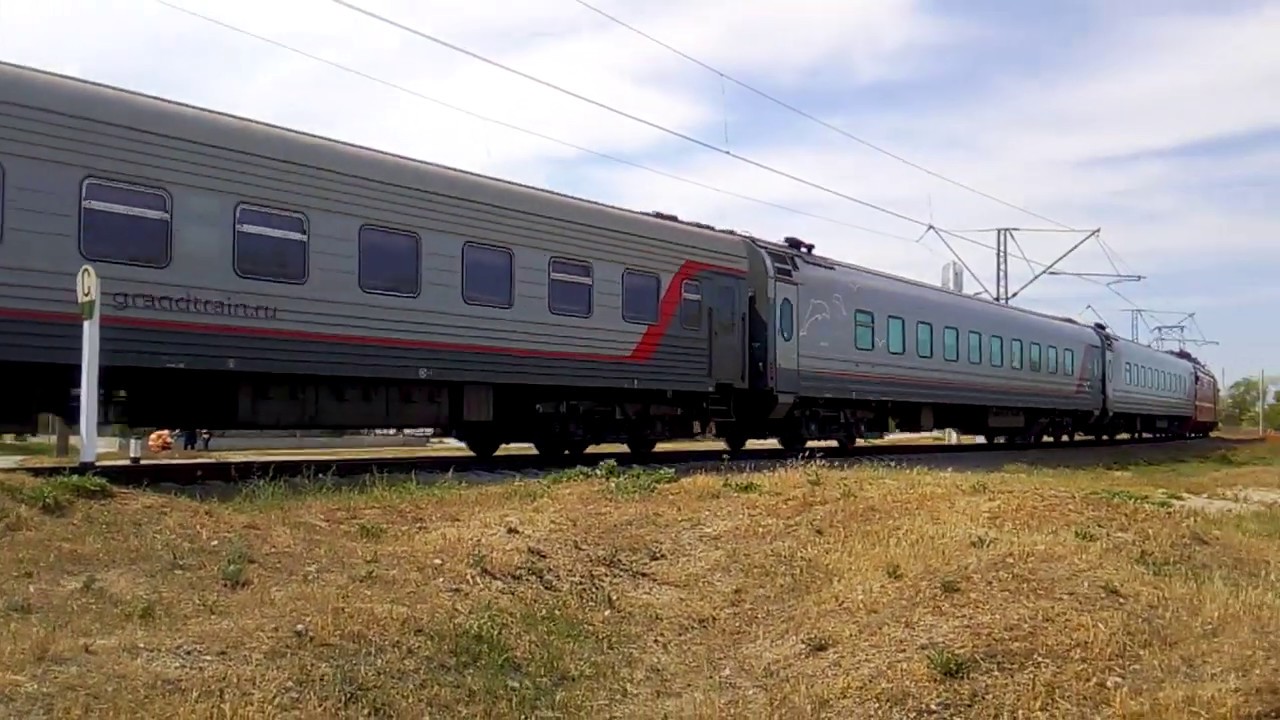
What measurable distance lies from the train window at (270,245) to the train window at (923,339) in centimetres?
1534

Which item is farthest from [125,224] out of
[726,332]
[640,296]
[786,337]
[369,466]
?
[786,337]

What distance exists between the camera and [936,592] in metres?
7.89

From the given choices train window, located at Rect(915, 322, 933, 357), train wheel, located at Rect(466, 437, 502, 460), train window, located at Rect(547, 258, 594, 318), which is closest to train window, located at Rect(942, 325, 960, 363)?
train window, located at Rect(915, 322, 933, 357)

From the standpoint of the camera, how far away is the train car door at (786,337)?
64.6ft

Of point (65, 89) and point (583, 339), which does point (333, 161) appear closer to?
point (65, 89)

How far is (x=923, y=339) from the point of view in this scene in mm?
24812

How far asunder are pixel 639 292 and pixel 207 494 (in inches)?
310

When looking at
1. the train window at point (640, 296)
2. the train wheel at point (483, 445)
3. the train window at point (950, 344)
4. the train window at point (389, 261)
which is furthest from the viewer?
the train window at point (950, 344)

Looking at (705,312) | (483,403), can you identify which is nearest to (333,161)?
(483,403)

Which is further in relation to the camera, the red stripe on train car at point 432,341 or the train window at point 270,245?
the train window at point 270,245

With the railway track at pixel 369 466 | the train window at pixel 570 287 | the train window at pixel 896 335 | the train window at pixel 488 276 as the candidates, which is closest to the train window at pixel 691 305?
the railway track at pixel 369 466

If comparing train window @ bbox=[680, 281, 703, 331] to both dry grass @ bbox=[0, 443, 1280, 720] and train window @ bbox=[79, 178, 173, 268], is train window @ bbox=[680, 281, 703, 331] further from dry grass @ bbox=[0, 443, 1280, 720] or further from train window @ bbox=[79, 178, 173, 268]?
train window @ bbox=[79, 178, 173, 268]

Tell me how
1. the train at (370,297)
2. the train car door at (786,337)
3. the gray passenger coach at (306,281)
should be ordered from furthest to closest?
the train car door at (786,337) < the train at (370,297) < the gray passenger coach at (306,281)

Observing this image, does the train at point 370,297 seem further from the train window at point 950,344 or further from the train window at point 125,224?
the train window at point 950,344
